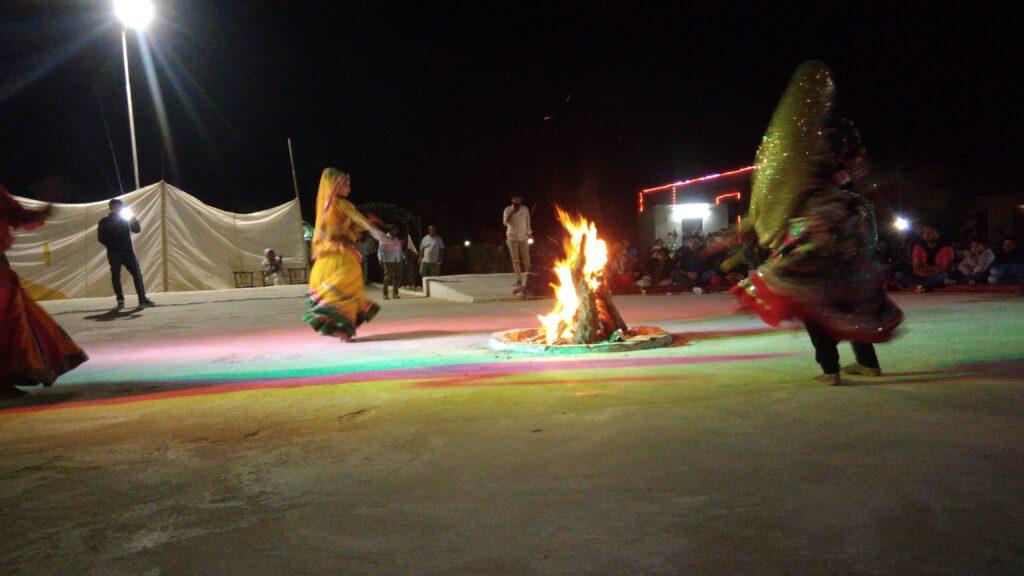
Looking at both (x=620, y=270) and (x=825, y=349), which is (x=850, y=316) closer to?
(x=825, y=349)

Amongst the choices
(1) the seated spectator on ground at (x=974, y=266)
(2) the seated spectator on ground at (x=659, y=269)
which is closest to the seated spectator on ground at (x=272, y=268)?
(2) the seated spectator on ground at (x=659, y=269)

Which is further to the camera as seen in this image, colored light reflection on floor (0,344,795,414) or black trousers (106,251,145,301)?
black trousers (106,251,145,301)

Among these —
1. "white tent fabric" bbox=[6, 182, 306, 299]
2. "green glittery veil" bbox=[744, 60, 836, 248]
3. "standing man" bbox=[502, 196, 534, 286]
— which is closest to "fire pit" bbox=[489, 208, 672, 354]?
"green glittery veil" bbox=[744, 60, 836, 248]

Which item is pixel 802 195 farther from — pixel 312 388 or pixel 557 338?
pixel 312 388

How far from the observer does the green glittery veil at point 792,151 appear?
18.3 ft

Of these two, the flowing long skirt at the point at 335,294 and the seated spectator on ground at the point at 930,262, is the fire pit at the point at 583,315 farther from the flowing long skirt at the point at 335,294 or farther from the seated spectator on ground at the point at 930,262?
the seated spectator on ground at the point at 930,262

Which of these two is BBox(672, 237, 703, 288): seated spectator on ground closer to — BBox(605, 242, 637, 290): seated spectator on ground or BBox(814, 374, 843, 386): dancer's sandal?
BBox(605, 242, 637, 290): seated spectator on ground

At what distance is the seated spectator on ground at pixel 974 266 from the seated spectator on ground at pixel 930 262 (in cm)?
38

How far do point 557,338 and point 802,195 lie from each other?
136 inches

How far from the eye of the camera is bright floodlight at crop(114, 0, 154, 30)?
20.5 m

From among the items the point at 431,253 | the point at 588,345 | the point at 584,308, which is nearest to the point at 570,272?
the point at 584,308

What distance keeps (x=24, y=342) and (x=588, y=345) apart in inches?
203

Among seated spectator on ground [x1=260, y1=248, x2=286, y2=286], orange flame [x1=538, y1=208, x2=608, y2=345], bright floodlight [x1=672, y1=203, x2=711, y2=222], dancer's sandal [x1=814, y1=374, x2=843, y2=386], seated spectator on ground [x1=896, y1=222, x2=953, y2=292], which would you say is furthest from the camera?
bright floodlight [x1=672, y1=203, x2=711, y2=222]

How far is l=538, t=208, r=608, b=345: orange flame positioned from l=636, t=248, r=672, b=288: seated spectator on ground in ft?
33.3
